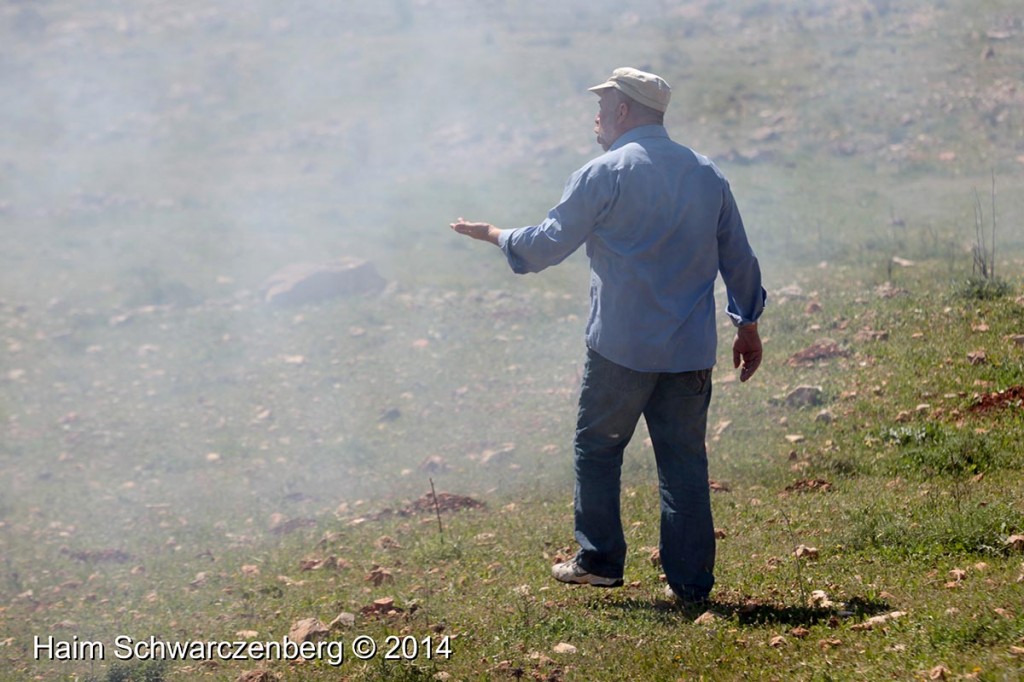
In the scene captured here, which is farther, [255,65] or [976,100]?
[255,65]

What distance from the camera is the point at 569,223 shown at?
362 cm

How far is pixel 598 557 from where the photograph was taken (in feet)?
12.7

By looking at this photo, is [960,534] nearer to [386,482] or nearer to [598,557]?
[598,557]

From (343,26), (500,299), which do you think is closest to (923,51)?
(500,299)

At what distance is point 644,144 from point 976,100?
12105mm

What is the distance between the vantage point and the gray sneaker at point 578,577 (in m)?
3.90

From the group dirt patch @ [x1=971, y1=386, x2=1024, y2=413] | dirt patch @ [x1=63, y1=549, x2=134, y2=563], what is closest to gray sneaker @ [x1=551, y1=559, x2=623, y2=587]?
dirt patch @ [x1=971, y1=386, x2=1024, y2=413]

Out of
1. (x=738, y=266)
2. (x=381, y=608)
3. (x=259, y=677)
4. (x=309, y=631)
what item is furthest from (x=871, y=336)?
(x=259, y=677)

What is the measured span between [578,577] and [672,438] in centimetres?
64

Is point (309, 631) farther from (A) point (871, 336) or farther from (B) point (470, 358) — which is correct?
(B) point (470, 358)

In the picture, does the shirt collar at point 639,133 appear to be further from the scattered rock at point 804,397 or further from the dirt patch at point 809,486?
the scattered rock at point 804,397

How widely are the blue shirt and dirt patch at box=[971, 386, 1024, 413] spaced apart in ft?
7.28

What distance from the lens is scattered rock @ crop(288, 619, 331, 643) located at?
156 inches

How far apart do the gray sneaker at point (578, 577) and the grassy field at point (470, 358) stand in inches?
3.5
